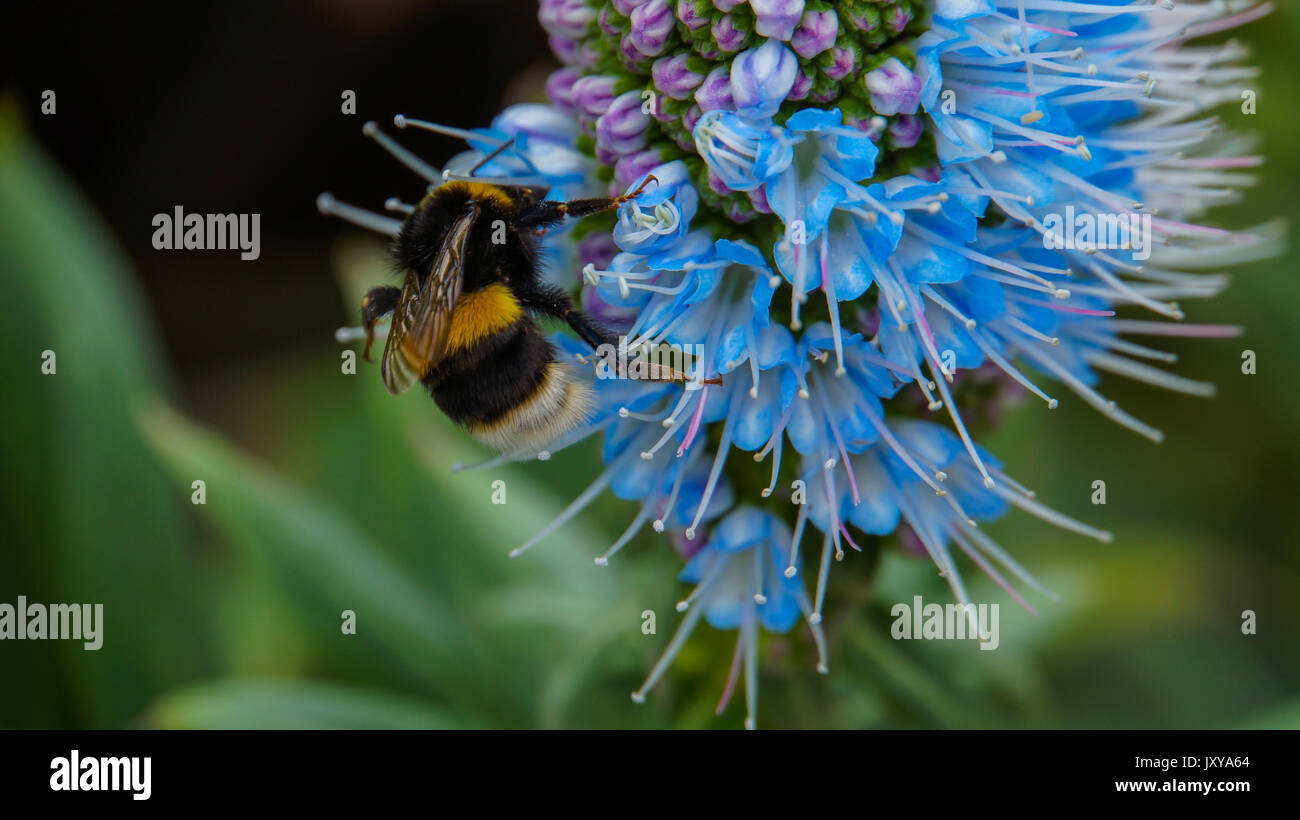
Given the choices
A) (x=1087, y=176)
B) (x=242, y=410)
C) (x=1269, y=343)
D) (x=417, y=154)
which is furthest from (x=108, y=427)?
(x=1269, y=343)

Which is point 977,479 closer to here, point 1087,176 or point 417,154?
point 1087,176

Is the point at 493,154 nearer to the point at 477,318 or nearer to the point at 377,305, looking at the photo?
the point at 477,318

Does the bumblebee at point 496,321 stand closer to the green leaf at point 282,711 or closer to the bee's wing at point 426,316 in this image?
the bee's wing at point 426,316

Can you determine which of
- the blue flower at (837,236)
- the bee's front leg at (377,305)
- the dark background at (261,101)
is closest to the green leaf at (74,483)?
the dark background at (261,101)

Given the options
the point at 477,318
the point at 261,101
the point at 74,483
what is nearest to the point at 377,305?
the point at 477,318

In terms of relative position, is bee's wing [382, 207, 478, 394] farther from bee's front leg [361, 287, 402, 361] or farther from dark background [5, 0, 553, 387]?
dark background [5, 0, 553, 387]

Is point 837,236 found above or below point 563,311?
above
